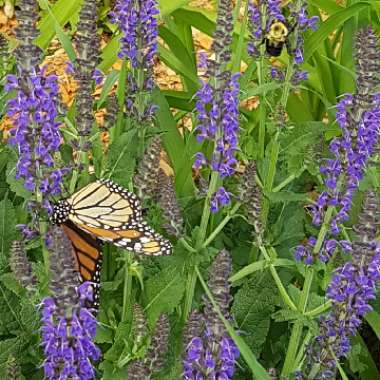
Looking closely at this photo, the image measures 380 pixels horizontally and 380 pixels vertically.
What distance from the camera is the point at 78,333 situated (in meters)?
2.08

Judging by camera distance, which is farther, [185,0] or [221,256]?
[185,0]

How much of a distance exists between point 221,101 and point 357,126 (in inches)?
18.6

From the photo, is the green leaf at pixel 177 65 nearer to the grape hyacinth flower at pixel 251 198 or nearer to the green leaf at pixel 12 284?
the grape hyacinth flower at pixel 251 198

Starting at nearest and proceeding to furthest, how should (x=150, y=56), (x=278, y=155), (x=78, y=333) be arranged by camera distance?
(x=78, y=333), (x=150, y=56), (x=278, y=155)

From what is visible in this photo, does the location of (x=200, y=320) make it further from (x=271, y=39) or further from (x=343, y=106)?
(x=271, y=39)

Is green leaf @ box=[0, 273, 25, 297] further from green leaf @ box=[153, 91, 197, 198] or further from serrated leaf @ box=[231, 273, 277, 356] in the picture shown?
green leaf @ box=[153, 91, 197, 198]

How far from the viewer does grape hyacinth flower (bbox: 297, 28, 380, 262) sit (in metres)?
2.61

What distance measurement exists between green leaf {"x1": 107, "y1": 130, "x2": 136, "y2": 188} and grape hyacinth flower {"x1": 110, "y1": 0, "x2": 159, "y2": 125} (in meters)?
0.14

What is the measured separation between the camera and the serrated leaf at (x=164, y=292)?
3002 mm

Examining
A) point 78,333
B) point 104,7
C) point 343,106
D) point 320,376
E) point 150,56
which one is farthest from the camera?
point 104,7

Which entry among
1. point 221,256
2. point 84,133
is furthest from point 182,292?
point 221,256

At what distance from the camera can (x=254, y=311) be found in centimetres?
331

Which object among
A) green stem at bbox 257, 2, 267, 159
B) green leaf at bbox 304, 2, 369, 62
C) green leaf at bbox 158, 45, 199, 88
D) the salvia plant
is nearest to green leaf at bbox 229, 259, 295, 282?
the salvia plant

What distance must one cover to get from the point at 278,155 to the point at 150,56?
0.76 metres
